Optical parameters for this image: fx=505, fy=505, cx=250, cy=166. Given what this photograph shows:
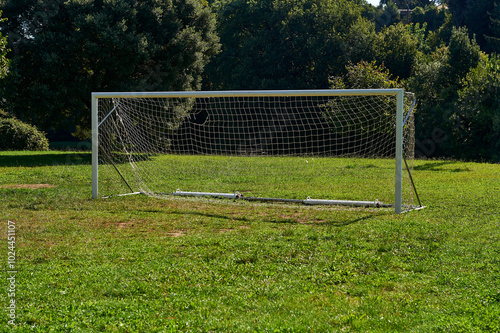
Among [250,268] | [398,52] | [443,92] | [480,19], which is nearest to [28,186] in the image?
[250,268]

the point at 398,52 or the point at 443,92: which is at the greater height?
the point at 398,52

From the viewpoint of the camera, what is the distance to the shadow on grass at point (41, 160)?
1878 centimetres

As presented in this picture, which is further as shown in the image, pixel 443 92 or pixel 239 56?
pixel 239 56

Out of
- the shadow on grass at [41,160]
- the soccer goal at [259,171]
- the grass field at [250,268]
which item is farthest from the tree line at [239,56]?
the grass field at [250,268]

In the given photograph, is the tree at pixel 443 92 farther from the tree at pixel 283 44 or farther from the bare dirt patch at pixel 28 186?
the bare dirt patch at pixel 28 186

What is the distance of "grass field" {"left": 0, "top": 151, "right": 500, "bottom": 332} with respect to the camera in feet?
14.5

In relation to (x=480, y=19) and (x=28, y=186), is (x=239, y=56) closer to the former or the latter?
(x=480, y=19)

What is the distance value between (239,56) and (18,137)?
2220 cm

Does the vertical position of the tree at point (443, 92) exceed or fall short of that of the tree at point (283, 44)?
it falls short

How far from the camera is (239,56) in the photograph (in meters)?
43.2

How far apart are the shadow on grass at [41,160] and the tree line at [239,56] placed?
2.06 meters

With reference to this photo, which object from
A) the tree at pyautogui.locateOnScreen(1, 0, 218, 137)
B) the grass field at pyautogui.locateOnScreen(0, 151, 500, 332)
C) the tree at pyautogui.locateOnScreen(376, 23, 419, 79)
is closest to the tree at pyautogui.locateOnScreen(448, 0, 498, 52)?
the tree at pyautogui.locateOnScreen(376, 23, 419, 79)

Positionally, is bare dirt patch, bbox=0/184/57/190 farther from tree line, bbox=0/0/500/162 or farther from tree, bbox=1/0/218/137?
tree, bbox=1/0/218/137

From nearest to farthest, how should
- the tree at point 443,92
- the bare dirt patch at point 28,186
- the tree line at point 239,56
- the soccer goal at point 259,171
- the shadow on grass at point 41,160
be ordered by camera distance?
1. the soccer goal at point 259,171
2. the bare dirt patch at point 28,186
3. the shadow on grass at point 41,160
4. the tree line at point 239,56
5. the tree at point 443,92
